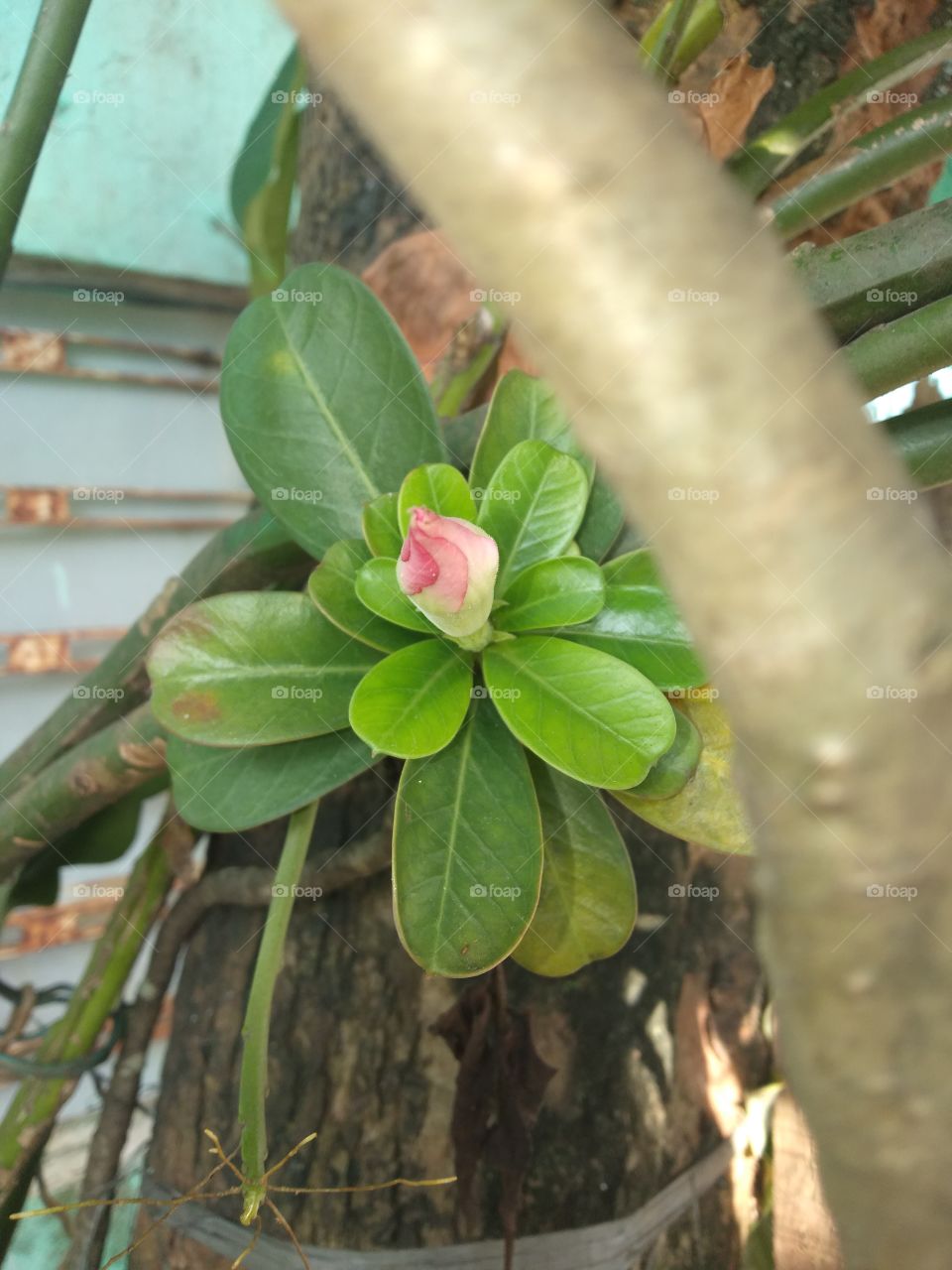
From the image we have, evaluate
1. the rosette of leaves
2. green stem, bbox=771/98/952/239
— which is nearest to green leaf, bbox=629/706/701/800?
the rosette of leaves

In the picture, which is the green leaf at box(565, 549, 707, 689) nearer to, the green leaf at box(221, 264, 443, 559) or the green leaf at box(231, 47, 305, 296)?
the green leaf at box(221, 264, 443, 559)

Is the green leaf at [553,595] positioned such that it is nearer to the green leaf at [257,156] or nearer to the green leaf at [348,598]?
the green leaf at [348,598]

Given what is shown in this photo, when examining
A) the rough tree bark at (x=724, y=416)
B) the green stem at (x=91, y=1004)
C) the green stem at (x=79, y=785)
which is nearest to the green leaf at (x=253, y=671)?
the green stem at (x=79, y=785)

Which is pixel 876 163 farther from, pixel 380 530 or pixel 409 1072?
pixel 409 1072

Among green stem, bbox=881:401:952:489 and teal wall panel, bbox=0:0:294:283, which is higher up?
teal wall panel, bbox=0:0:294:283

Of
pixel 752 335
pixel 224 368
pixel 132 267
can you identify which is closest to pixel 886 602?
pixel 752 335

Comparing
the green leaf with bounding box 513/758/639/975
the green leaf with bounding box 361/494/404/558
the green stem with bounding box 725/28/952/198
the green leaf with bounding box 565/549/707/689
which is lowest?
the green leaf with bounding box 513/758/639/975
